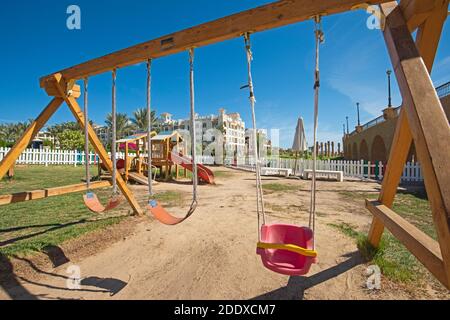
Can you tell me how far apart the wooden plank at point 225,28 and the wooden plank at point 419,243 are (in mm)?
1722

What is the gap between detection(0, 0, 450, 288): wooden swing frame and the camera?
1134 millimetres

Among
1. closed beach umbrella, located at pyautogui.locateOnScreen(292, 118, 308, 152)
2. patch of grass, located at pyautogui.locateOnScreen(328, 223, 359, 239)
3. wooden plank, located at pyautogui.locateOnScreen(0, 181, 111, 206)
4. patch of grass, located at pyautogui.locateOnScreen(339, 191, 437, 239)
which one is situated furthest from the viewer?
closed beach umbrella, located at pyautogui.locateOnScreen(292, 118, 308, 152)

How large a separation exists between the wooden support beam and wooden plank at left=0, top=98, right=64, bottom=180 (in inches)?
167

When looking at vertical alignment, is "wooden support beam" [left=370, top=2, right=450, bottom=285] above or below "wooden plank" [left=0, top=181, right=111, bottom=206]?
above

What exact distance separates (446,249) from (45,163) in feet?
87.0

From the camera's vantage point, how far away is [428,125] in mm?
1198

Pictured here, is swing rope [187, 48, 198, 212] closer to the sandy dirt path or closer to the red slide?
the sandy dirt path

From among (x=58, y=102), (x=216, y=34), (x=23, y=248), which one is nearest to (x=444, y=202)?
(x=216, y=34)

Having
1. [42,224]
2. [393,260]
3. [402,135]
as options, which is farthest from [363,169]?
[42,224]

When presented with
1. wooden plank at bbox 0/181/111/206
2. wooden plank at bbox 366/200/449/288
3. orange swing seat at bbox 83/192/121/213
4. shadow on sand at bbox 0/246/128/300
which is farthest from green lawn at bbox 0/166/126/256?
wooden plank at bbox 366/200/449/288

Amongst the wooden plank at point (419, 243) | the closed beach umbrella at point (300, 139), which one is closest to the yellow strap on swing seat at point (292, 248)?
the wooden plank at point (419, 243)
